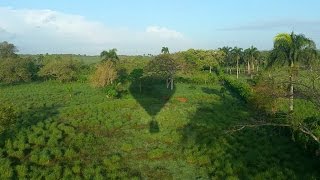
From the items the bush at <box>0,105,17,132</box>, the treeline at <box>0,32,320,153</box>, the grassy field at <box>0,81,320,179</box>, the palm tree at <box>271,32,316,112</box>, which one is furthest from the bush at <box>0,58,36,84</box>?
the palm tree at <box>271,32,316,112</box>

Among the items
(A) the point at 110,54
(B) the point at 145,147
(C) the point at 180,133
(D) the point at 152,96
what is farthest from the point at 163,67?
(B) the point at 145,147

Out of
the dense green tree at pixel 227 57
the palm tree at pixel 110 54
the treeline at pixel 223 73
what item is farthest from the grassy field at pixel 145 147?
the dense green tree at pixel 227 57

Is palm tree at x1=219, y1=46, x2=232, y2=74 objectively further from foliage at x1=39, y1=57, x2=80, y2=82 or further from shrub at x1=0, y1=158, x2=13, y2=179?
shrub at x1=0, y1=158, x2=13, y2=179

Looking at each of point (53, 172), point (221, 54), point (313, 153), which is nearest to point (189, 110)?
point (313, 153)

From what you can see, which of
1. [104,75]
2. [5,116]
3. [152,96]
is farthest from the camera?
[104,75]

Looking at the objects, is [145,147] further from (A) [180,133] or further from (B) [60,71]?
(B) [60,71]

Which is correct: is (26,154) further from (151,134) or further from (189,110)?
(189,110)
